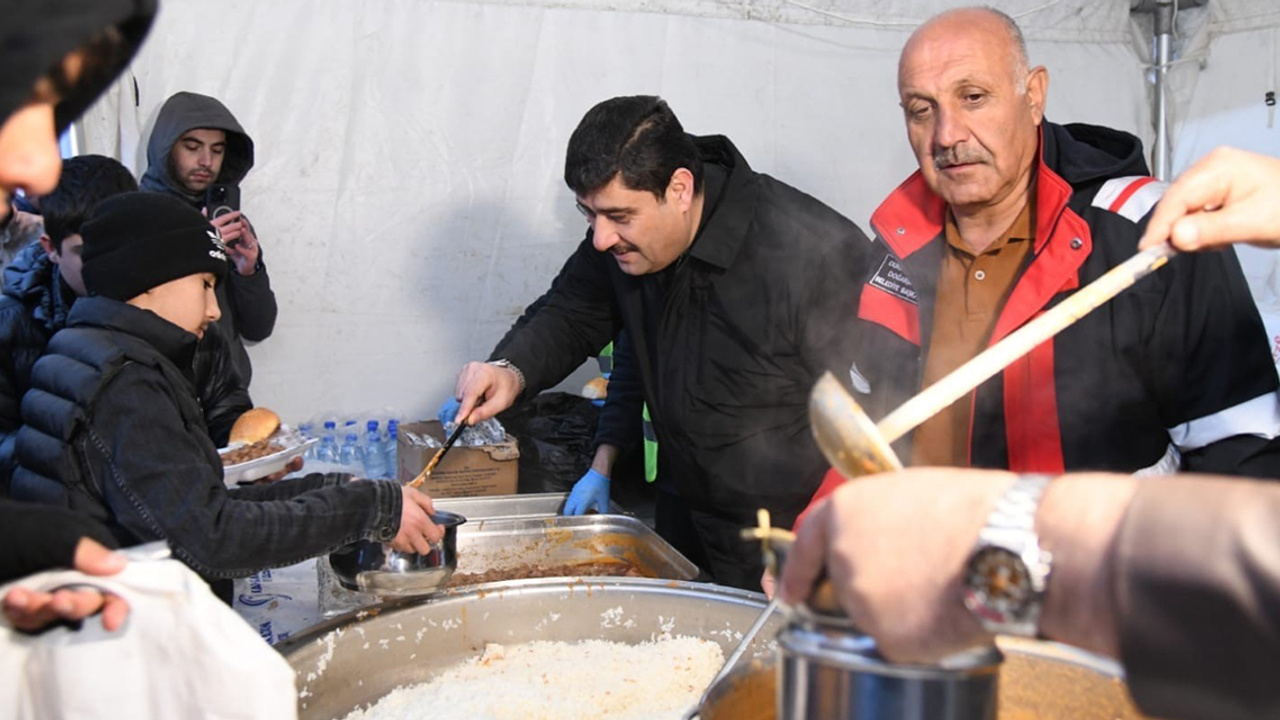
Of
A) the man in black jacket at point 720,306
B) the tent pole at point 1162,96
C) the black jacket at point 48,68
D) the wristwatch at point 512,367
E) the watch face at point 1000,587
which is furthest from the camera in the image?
the tent pole at point 1162,96

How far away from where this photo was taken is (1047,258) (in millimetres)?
1842

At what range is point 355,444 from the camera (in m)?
4.18

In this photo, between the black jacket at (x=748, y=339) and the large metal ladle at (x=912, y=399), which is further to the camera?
the black jacket at (x=748, y=339)

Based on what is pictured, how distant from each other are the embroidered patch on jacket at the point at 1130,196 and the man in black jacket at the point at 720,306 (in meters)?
0.69

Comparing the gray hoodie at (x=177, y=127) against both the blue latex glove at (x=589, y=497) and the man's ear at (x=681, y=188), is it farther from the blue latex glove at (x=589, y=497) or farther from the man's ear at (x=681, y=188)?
the man's ear at (x=681, y=188)

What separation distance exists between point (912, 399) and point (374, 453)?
11.2 feet

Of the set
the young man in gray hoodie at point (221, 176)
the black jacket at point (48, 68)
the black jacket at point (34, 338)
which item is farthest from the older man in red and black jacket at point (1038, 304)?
the young man in gray hoodie at point (221, 176)

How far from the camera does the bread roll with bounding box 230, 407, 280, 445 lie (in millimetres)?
2875

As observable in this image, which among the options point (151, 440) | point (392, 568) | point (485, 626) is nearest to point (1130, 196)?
point (485, 626)

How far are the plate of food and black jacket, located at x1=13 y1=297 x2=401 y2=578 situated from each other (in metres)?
0.64

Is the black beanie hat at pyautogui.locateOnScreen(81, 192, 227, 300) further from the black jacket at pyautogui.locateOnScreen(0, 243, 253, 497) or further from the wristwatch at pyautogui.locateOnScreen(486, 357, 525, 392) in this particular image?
the wristwatch at pyautogui.locateOnScreen(486, 357, 525, 392)

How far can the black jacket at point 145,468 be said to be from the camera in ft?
5.57

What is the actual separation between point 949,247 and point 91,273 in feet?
5.90

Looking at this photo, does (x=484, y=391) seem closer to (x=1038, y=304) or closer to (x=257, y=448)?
(x=257, y=448)
